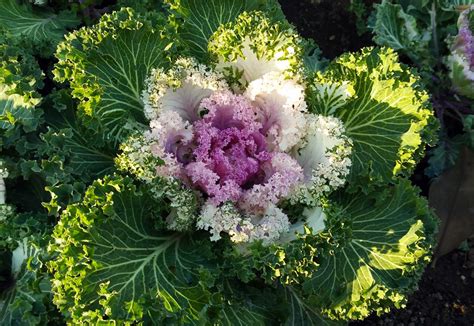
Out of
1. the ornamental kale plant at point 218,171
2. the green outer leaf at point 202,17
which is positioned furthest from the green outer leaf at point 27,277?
the green outer leaf at point 202,17

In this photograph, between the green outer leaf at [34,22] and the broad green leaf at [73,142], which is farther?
the green outer leaf at [34,22]

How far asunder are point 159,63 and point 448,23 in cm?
205

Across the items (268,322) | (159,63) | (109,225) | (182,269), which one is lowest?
(268,322)

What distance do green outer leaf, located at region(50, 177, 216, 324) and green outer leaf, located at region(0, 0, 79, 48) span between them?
1.24 m

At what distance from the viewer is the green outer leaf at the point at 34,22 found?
124 inches

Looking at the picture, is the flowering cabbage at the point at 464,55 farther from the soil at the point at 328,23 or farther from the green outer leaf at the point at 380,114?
the green outer leaf at the point at 380,114

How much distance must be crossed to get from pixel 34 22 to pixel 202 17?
1.08 meters

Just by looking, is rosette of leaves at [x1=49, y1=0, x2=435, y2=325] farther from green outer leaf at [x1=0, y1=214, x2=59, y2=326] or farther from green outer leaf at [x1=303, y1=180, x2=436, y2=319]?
green outer leaf at [x1=0, y1=214, x2=59, y2=326]

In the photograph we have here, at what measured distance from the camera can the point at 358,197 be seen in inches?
103

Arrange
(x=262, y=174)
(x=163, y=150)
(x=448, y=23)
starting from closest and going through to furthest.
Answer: (x=163, y=150) < (x=262, y=174) < (x=448, y=23)

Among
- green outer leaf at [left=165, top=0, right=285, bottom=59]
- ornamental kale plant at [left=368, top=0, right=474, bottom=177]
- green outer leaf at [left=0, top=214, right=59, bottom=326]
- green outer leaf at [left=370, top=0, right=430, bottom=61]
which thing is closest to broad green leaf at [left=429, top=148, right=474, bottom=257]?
ornamental kale plant at [left=368, top=0, right=474, bottom=177]

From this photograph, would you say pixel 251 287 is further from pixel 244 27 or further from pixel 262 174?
pixel 244 27

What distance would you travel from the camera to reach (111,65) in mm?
2453

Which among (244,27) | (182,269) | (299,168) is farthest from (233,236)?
(244,27)
